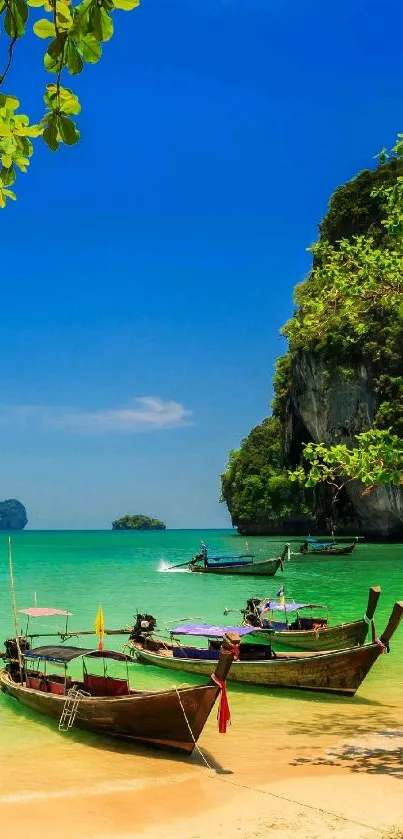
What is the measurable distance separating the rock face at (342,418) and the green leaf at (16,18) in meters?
51.6

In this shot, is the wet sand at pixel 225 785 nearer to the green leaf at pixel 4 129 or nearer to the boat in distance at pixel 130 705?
the boat in distance at pixel 130 705

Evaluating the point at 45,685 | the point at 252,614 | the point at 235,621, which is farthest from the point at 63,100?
the point at 235,621

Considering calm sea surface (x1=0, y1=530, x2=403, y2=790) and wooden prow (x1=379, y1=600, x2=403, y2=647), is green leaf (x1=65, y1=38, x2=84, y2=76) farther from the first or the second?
wooden prow (x1=379, y1=600, x2=403, y2=647)

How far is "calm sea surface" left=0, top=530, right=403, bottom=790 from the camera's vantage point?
11031 millimetres

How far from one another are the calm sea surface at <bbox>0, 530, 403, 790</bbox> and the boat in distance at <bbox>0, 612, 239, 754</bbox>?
0.98 feet

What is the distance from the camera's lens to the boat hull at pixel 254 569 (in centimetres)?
4091

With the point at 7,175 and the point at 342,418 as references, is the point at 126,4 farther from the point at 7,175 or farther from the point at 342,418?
the point at 342,418

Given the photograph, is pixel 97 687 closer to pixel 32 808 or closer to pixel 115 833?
pixel 32 808

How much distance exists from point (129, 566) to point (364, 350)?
82.3ft

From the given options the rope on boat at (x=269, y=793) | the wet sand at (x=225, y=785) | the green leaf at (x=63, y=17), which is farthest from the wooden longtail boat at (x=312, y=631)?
the green leaf at (x=63, y=17)

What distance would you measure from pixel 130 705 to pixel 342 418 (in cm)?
4818

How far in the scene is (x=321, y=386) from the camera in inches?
2251

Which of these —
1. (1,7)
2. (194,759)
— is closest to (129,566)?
(194,759)

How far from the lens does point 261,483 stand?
316 ft
